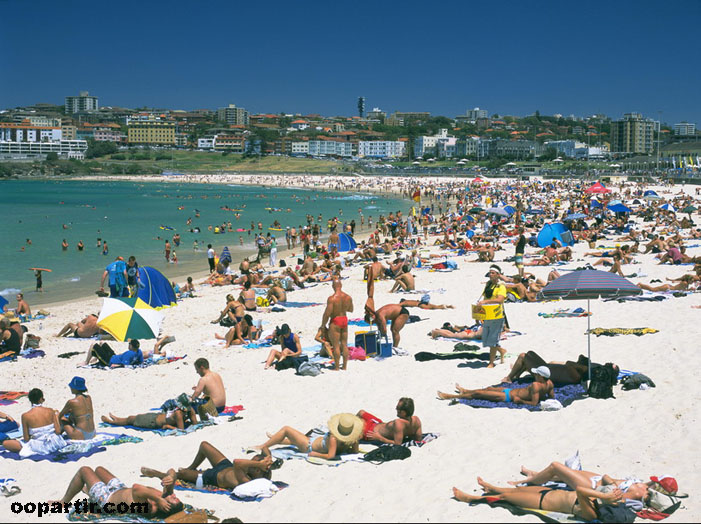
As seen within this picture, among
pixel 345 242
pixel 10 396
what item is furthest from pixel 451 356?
pixel 345 242

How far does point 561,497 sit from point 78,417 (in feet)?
14.0

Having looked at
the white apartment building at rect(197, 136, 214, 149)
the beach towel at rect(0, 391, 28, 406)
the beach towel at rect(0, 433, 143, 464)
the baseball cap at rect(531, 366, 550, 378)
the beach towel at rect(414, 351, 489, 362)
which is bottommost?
the beach towel at rect(0, 391, 28, 406)

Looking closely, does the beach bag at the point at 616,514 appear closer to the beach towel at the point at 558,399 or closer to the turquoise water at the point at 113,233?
the beach towel at the point at 558,399

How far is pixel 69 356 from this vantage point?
32.1 feet

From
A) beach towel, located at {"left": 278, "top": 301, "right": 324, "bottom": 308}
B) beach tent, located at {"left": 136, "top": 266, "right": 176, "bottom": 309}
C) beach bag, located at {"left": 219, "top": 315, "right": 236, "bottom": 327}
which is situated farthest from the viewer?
beach tent, located at {"left": 136, "top": 266, "right": 176, "bottom": 309}

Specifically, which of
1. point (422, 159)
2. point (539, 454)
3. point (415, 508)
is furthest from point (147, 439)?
point (422, 159)

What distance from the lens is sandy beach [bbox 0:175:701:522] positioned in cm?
477

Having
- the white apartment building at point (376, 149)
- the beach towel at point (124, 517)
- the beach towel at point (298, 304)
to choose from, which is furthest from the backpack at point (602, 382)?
the white apartment building at point (376, 149)

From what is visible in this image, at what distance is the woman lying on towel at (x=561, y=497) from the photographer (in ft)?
13.8

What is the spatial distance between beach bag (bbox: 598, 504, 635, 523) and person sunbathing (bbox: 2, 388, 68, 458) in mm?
4559

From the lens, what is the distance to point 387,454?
5438mm

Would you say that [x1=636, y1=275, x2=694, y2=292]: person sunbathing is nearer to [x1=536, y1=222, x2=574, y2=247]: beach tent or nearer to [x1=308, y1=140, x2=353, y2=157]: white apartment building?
[x1=536, y1=222, x2=574, y2=247]: beach tent

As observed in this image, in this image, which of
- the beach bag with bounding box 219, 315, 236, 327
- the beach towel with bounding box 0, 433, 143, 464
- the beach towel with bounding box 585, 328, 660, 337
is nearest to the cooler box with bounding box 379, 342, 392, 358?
the beach towel with bounding box 585, 328, 660, 337

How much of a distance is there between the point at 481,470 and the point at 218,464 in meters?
2.03
